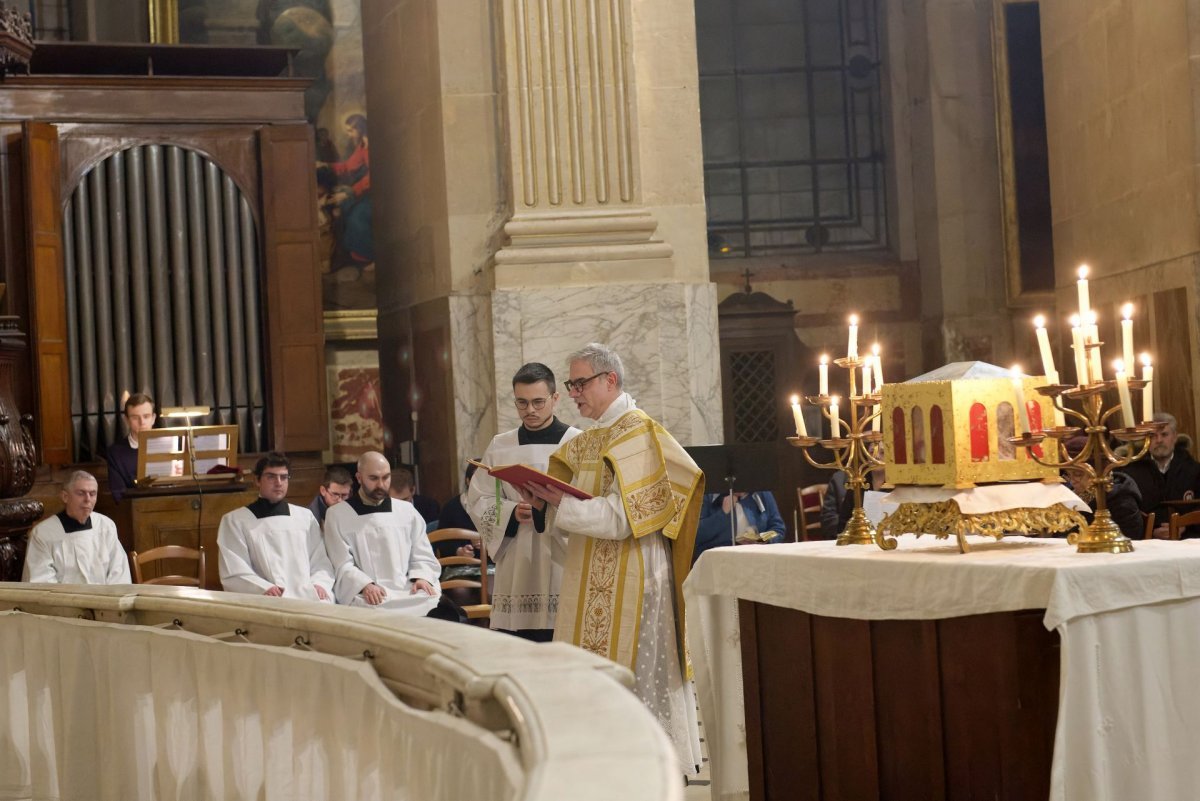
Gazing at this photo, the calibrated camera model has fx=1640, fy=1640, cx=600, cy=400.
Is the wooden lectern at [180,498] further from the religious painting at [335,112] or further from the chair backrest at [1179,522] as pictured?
the chair backrest at [1179,522]

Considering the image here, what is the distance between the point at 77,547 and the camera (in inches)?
327

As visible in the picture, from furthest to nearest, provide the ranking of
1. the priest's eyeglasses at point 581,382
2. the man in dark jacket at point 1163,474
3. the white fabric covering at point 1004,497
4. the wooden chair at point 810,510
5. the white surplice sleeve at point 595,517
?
1. the wooden chair at point 810,510
2. the man in dark jacket at point 1163,474
3. the priest's eyeglasses at point 581,382
4. the white surplice sleeve at point 595,517
5. the white fabric covering at point 1004,497

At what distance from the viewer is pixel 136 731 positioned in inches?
163

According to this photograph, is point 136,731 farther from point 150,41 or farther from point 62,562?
point 150,41

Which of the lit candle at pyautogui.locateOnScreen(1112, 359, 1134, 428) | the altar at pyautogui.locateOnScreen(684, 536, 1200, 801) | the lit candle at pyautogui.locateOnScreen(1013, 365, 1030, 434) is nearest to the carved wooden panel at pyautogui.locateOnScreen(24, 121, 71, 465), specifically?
the altar at pyautogui.locateOnScreen(684, 536, 1200, 801)

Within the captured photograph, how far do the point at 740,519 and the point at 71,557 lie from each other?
139 inches

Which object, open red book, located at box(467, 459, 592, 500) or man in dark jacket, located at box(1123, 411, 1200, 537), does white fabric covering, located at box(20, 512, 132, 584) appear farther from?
man in dark jacket, located at box(1123, 411, 1200, 537)

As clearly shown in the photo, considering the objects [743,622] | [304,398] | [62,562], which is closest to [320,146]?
[304,398]

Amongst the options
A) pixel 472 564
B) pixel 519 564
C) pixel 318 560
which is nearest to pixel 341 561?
pixel 318 560

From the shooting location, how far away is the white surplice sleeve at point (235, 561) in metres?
8.07

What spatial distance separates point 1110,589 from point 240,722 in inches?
83.8

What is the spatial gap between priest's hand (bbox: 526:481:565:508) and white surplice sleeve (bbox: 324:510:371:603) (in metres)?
2.37

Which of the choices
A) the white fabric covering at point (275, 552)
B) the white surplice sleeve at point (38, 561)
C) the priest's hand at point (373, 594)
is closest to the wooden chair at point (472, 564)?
the priest's hand at point (373, 594)

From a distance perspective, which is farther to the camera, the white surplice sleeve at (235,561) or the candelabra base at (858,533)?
the white surplice sleeve at (235,561)
